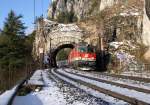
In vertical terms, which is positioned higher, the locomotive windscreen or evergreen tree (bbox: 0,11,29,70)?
evergreen tree (bbox: 0,11,29,70)

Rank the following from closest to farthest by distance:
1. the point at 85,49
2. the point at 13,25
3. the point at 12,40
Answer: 1. the point at 85,49
2. the point at 12,40
3. the point at 13,25

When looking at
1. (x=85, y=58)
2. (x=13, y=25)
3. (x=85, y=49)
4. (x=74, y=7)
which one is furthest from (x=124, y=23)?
(x=74, y=7)

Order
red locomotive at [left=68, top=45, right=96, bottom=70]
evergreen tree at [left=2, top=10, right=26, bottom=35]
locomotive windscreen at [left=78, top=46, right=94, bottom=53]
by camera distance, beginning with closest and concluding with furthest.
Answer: red locomotive at [left=68, top=45, right=96, bottom=70] → locomotive windscreen at [left=78, top=46, right=94, bottom=53] → evergreen tree at [left=2, top=10, right=26, bottom=35]

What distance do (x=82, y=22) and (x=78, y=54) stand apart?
31.9 metres

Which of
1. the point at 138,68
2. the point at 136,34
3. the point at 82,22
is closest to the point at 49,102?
the point at 138,68

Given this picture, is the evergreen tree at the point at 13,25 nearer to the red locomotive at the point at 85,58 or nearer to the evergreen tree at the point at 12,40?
the evergreen tree at the point at 12,40

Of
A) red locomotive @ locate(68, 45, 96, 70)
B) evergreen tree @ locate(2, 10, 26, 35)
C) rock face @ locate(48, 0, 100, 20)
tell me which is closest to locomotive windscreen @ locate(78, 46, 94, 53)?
red locomotive @ locate(68, 45, 96, 70)

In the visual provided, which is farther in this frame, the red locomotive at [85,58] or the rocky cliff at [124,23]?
the red locomotive at [85,58]

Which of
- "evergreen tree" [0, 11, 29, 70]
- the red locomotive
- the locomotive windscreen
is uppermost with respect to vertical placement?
"evergreen tree" [0, 11, 29, 70]

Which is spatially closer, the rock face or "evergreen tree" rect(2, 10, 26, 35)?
"evergreen tree" rect(2, 10, 26, 35)

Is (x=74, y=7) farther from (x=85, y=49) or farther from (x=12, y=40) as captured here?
(x=85, y=49)

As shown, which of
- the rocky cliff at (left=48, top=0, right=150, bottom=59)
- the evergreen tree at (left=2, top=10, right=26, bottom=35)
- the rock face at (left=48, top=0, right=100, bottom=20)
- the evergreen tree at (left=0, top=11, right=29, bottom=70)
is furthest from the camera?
the rock face at (left=48, top=0, right=100, bottom=20)

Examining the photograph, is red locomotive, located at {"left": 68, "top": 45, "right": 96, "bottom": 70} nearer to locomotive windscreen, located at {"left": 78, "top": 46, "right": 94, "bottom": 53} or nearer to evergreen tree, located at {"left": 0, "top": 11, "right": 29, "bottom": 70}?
locomotive windscreen, located at {"left": 78, "top": 46, "right": 94, "bottom": 53}

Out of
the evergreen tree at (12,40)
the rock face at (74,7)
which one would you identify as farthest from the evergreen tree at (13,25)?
the rock face at (74,7)
